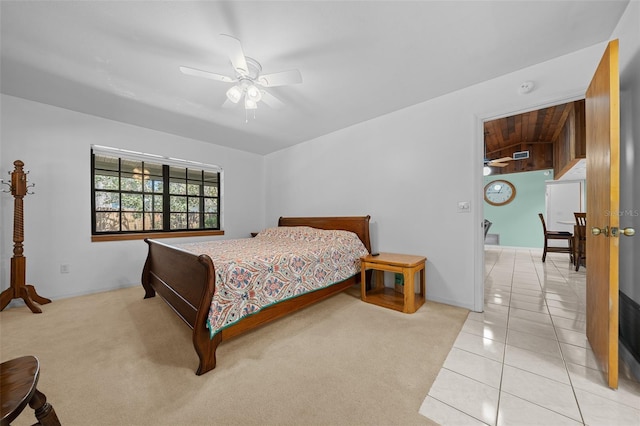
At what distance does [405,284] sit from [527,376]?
43.2 inches

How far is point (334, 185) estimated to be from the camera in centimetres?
379

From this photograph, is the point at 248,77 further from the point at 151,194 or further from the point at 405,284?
the point at 151,194

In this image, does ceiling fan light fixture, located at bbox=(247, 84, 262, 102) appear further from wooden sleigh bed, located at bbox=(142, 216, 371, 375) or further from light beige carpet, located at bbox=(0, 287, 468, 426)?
light beige carpet, located at bbox=(0, 287, 468, 426)

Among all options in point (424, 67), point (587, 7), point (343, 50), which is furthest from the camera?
point (424, 67)

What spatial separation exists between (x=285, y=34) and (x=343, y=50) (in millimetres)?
497

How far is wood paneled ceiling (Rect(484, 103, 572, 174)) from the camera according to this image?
174 inches

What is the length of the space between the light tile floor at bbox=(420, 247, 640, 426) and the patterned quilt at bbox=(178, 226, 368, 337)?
127 cm

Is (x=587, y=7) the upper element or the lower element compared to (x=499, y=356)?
upper

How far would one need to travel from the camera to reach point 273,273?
2.05 meters

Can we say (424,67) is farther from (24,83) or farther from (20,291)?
(20,291)

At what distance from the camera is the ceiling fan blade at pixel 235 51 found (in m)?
1.52

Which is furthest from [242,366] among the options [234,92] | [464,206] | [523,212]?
[523,212]

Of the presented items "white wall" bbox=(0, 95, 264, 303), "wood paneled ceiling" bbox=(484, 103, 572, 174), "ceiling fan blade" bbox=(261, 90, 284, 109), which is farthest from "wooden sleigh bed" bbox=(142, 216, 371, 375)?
"wood paneled ceiling" bbox=(484, 103, 572, 174)

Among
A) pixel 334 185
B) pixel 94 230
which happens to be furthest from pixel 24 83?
pixel 334 185
